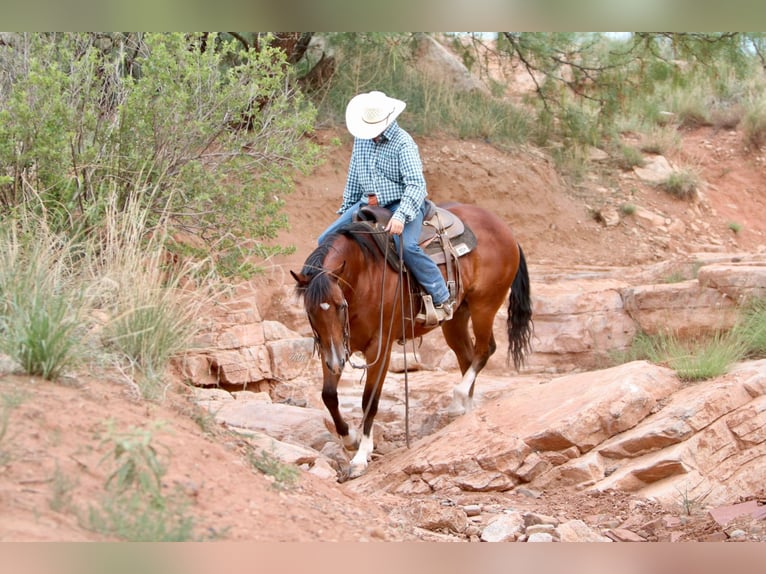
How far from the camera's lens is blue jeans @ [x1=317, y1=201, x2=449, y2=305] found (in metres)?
7.54

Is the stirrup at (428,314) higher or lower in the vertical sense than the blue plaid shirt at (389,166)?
lower

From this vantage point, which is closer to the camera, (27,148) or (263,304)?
(27,148)

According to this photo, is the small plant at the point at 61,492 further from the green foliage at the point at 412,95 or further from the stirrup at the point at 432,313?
the green foliage at the point at 412,95

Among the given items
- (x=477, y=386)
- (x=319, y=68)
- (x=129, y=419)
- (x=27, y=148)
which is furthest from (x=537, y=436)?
(x=319, y=68)

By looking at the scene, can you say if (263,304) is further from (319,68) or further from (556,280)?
(319,68)

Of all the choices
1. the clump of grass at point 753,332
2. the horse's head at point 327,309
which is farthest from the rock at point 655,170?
the horse's head at point 327,309

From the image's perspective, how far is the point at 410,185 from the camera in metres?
7.36

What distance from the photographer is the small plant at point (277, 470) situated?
486cm

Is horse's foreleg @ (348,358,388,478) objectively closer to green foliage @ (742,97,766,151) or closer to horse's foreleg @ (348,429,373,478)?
horse's foreleg @ (348,429,373,478)

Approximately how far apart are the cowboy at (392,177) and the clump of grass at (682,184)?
960 cm

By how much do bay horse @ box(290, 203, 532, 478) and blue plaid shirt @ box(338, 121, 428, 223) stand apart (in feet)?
1.61

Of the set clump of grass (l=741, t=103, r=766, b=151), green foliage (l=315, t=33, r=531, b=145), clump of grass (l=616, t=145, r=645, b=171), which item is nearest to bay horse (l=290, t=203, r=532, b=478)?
green foliage (l=315, t=33, r=531, b=145)

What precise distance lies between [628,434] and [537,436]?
70 centimetres

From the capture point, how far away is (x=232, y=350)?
9352mm
